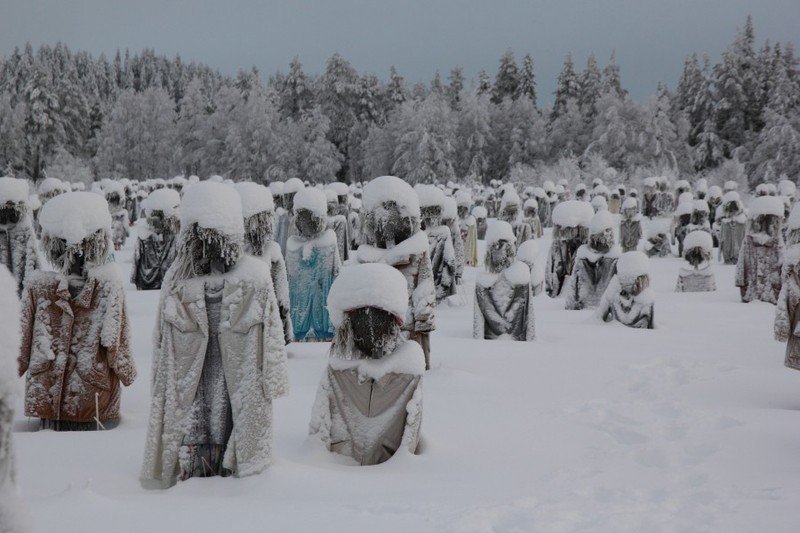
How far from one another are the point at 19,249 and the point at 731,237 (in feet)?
61.5

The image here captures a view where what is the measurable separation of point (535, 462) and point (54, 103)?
64697mm

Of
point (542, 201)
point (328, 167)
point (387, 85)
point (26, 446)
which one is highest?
point (387, 85)

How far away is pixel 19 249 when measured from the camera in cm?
786

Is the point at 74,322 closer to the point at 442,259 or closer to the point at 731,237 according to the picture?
the point at 442,259

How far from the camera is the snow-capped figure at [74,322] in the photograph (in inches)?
203

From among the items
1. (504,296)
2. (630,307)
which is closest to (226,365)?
(504,296)

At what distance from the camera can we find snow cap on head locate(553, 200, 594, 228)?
13188mm

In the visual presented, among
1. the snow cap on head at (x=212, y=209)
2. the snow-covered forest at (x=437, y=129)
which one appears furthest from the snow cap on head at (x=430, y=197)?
the snow-covered forest at (x=437, y=129)

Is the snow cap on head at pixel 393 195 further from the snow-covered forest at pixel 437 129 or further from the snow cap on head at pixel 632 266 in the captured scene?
the snow-covered forest at pixel 437 129

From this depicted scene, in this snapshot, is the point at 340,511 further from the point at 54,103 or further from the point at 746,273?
the point at 54,103

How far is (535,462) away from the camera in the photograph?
4977 millimetres

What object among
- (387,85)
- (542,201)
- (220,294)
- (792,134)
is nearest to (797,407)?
(220,294)

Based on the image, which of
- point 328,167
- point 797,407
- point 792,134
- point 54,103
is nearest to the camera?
point 797,407

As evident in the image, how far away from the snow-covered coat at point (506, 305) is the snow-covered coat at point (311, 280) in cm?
199
